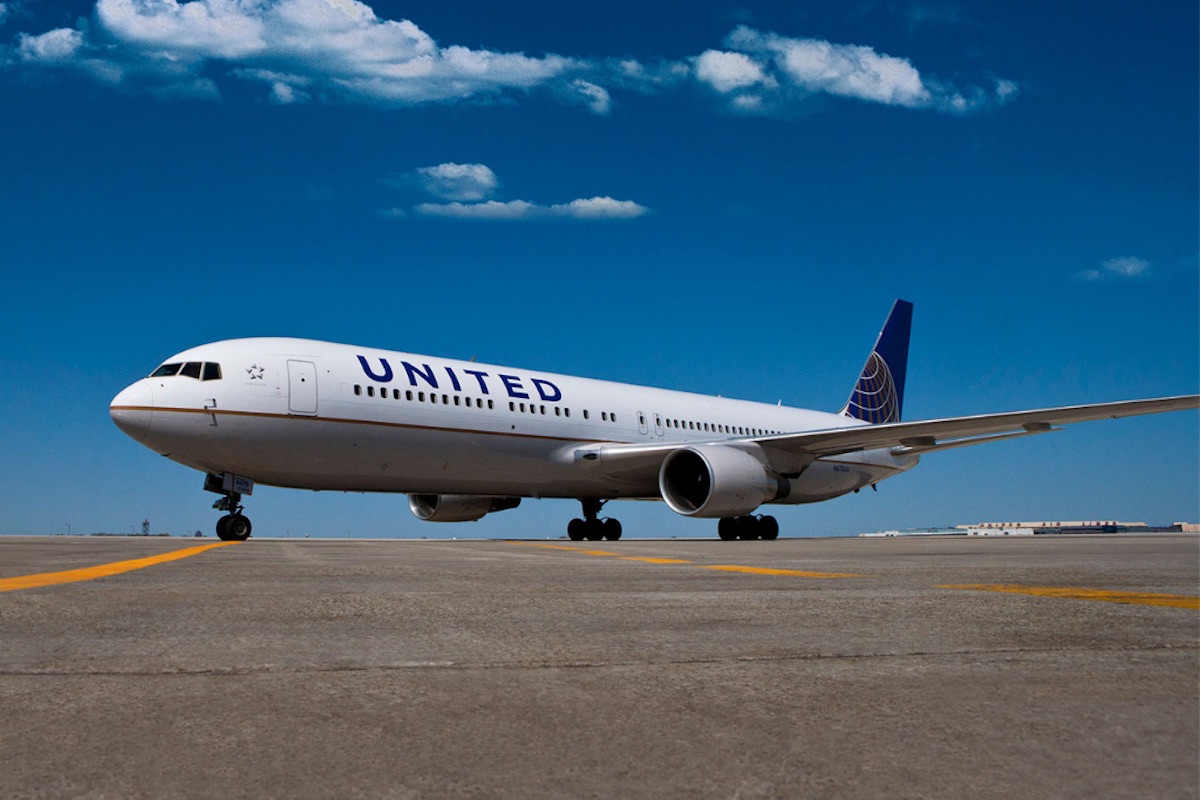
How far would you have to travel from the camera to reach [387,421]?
675 inches

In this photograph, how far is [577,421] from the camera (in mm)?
20766

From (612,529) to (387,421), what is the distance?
8776mm

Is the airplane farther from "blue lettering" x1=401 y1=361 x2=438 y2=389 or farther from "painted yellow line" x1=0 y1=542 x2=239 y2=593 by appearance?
"painted yellow line" x1=0 y1=542 x2=239 y2=593

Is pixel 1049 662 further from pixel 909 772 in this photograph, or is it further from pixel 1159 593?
pixel 1159 593

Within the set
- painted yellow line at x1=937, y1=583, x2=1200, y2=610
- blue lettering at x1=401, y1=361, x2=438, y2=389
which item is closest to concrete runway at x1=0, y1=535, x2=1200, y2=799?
painted yellow line at x1=937, y1=583, x2=1200, y2=610

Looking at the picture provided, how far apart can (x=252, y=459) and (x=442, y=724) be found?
14.9 metres

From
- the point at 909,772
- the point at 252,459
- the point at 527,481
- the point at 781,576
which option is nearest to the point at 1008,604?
the point at 781,576

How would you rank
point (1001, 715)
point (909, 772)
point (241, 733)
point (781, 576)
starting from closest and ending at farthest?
1. point (909, 772)
2. point (241, 733)
3. point (1001, 715)
4. point (781, 576)

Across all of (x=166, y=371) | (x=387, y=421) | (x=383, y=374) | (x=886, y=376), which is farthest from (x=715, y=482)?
(x=886, y=376)

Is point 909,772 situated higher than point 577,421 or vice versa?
point 577,421

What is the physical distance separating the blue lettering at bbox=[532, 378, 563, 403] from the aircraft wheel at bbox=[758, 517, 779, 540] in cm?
526

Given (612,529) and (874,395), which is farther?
(874,395)

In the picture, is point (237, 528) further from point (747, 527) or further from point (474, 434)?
point (747, 527)

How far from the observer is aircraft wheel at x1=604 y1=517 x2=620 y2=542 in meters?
24.2
